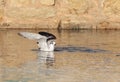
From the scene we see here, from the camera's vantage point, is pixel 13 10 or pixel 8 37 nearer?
pixel 8 37

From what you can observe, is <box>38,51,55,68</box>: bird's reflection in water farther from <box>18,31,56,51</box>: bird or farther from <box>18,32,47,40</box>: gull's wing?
<box>18,32,47,40</box>: gull's wing

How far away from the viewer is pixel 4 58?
2430 cm

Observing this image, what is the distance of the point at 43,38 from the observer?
26.7m

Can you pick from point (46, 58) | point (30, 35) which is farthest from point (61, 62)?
point (30, 35)

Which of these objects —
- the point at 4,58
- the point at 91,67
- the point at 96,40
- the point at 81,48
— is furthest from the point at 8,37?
the point at 91,67

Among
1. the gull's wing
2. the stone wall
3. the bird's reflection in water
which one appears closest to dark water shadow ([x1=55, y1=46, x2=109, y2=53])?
the bird's reflection in water

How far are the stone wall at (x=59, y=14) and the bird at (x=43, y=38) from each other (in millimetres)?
19444

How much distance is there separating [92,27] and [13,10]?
22.7ft

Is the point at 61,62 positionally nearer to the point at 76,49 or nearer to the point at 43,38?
the point at 43,38

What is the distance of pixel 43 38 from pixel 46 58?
2302mm

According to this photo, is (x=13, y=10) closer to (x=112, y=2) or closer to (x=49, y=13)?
(x=49, y=13)

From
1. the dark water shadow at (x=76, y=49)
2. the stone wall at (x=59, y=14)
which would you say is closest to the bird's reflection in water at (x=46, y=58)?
the dark water shadow at (x=76, y=49)

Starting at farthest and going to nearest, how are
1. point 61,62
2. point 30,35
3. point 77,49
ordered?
1. point 77,49
2. point 30,35
3. point 61,62

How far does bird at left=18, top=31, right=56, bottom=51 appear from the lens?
→ 2613 cm
